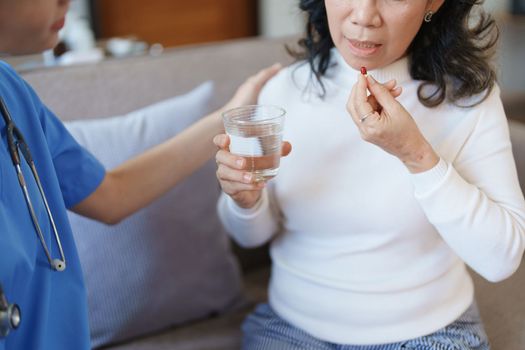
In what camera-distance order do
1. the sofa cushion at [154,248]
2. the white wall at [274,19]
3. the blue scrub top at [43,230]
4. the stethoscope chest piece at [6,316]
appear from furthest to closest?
the white wall at [274,19] → the sofa cushion at [154,248] → the blue scrub top at [43,230] → the stethoscope chest piece at [6,316]

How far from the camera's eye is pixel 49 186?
3.64 feet

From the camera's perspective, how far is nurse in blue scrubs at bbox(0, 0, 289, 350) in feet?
3.23

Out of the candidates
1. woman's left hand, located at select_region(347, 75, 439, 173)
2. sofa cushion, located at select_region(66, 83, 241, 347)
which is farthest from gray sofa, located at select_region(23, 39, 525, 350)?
woman's left hand, located at select_region(347, 75, 439, 173)

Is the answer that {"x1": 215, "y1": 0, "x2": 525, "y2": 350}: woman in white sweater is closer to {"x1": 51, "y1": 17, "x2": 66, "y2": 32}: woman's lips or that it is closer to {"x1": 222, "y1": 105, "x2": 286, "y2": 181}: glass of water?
{"x1": 222, "y1": 105, "x2": 286, "y2": 181}: glass of water

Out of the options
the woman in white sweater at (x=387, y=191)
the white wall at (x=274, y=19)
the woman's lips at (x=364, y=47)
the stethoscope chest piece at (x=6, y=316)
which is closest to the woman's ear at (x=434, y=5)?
the woman in white sweater at (x=387, y=191)

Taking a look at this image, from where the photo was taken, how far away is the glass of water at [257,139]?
1.06m

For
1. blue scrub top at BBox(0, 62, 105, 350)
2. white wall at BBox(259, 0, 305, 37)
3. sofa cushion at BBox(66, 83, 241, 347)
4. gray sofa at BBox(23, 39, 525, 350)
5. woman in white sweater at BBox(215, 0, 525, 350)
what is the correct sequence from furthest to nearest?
white wall at BBox(259, 0, 305, 37), sofa cushion at BBox(66, 83, 241, 347), gray sofa at BBox(23, 39, 525, 350), woman in white sweater at BBox(215, 0, 525, 350), blue scrub top at BBox(0, 62, 105, 350)

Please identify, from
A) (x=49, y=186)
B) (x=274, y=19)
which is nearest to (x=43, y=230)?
(x=49, y=186)

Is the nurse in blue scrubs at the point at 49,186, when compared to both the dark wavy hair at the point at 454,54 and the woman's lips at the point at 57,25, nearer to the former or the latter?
the woman's lips at the point at 57,25

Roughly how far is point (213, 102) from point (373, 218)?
0.61 metres

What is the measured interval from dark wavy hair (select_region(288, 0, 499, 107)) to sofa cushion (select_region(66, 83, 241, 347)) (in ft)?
1.93

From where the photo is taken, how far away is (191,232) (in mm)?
1573

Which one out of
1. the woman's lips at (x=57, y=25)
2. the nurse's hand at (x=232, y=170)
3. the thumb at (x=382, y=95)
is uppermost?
the woman's lips at (x=57, y=25)

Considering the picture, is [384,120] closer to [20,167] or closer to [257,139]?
[257,139]
